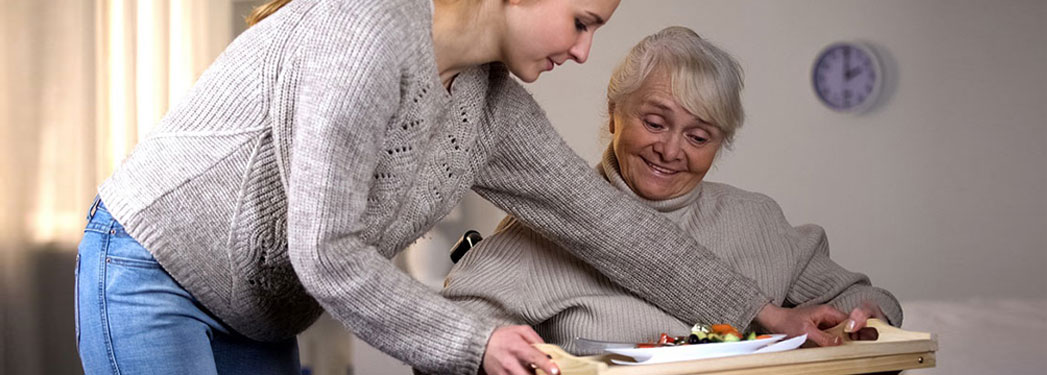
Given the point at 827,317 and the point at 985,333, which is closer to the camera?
the point at 827,317

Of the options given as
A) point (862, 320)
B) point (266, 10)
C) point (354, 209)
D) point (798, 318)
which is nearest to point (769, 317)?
point (798, 318)

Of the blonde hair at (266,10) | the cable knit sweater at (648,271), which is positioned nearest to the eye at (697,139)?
the cable knit sweater at (648,271)

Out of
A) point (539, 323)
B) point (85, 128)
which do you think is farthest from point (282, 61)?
point (85, 128)

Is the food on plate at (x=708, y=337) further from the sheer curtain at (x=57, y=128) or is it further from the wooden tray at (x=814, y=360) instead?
the sheer curtain at (x=57, y=128)

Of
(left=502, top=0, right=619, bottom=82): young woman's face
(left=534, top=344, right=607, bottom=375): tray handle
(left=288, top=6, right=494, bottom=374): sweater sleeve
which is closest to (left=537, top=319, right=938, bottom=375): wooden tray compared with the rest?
(left=534, top=344, right=607, bottom=375): tray handle

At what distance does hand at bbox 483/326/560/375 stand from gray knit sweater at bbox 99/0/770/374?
0.05 feet

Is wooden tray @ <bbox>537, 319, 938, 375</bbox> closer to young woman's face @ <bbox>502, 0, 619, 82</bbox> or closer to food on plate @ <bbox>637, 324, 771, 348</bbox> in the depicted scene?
food on plate @ <bbox>637, 324, 771, 348</bbox>

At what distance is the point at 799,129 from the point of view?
418cm

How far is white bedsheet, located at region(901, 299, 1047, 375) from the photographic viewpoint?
390 centimetres

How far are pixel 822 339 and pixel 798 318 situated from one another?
0.56 ft

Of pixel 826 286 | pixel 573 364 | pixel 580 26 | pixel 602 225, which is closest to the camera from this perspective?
pixel 573 364

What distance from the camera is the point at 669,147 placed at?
6.47ft

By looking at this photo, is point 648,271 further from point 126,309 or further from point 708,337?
point 126,309

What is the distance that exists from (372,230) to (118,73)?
2.76 metres
